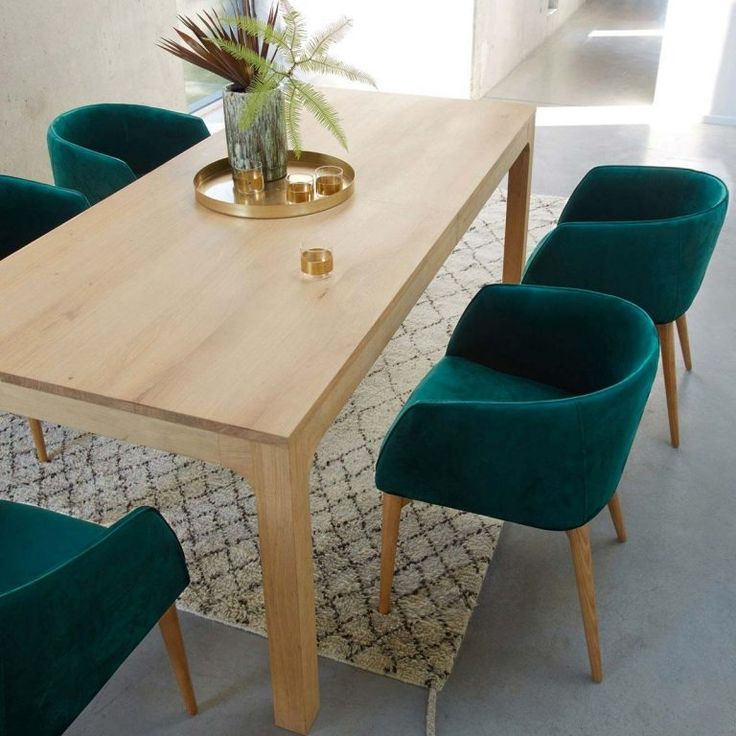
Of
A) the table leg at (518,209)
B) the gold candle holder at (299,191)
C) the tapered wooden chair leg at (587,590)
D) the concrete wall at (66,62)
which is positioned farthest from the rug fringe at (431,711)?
the concrete wall at (66,62)

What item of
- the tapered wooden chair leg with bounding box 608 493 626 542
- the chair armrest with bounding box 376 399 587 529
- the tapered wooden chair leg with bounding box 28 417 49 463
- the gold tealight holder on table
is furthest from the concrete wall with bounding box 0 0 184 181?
the tapered wooden chair leg with bounding box 608 493 626 542

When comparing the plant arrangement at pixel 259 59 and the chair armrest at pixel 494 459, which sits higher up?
the plant arrangement at pixel 259 59

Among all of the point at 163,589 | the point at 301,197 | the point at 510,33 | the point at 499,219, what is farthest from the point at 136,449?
the point at 510,33

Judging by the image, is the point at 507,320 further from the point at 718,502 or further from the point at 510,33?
the point at 510,33

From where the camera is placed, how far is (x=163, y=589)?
1.53m

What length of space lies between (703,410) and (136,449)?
1.71m

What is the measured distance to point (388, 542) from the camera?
6.53ft

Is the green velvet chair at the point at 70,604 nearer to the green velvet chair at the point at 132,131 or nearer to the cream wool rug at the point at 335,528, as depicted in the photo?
→ the cream wool rug at the point at 335,528

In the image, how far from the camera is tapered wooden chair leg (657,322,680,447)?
246cm

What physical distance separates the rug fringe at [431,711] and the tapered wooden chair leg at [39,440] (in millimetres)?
1314

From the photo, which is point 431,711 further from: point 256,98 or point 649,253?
point 256,98

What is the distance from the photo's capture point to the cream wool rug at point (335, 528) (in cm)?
201

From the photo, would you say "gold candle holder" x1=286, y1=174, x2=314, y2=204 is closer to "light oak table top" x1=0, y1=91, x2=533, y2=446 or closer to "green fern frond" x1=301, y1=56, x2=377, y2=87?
"light oak table top" x1=0, y1=91, x2=533, y2=446

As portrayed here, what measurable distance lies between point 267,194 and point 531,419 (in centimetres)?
110
